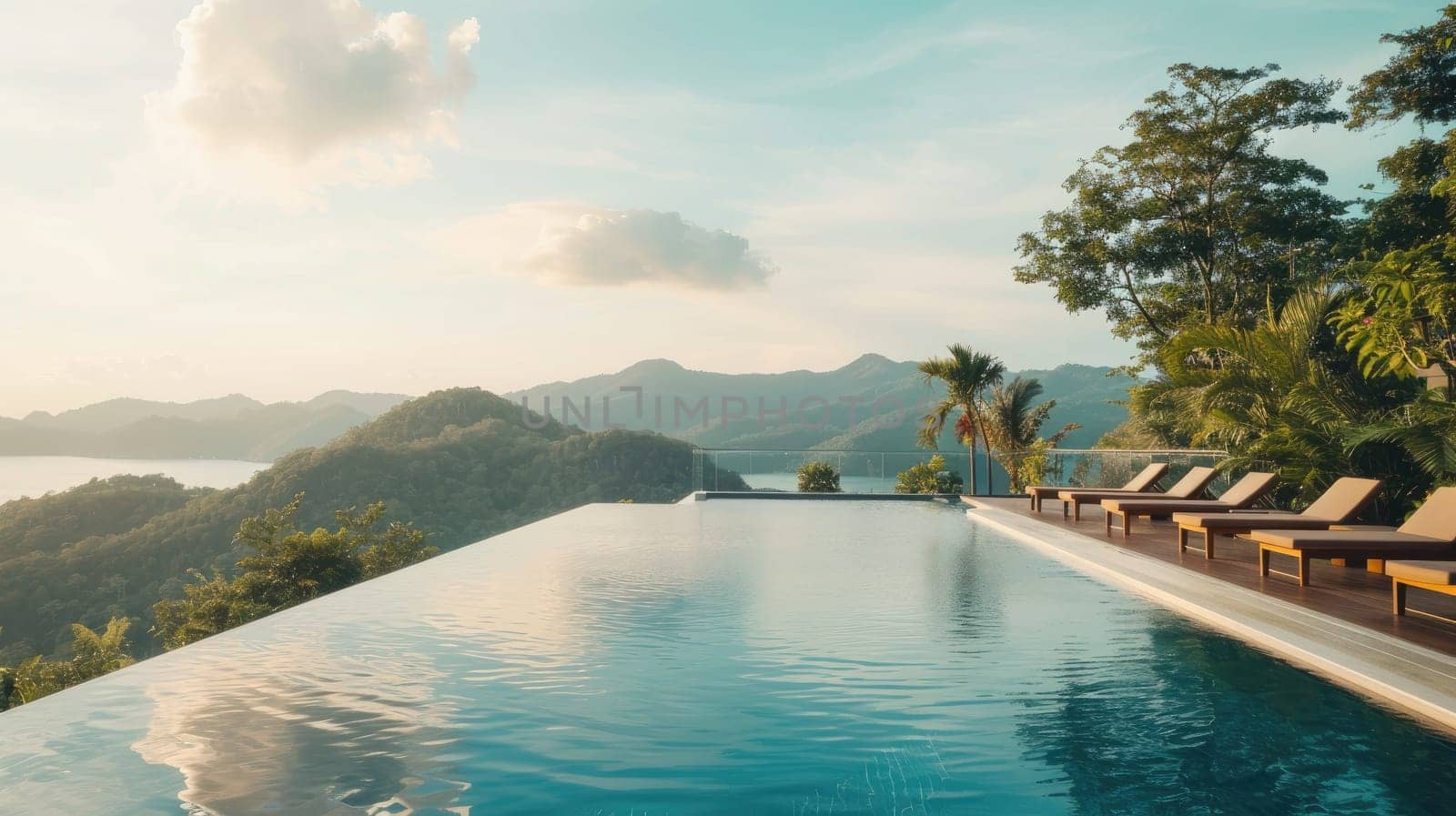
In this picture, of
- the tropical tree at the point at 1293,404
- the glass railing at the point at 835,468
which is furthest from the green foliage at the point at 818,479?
the tropical tree at the point at 1293,404

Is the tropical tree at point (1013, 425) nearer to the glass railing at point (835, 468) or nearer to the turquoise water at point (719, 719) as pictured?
the glass railing at point (835, 468)

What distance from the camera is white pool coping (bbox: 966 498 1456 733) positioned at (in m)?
4.55

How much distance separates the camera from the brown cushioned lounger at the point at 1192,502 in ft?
32.2

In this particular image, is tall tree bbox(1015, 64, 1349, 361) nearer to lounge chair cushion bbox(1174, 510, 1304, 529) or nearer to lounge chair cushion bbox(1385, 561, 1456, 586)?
lounge chair cushion bbox(1174, 510, 1304, 529)

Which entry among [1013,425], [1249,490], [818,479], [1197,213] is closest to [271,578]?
[818,479]

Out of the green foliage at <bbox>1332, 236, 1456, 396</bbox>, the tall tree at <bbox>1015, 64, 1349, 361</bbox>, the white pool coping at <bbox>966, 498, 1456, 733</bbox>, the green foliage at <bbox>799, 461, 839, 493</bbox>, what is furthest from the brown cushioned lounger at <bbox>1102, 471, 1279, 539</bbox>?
the tall tree at <bbox>1015, 64, 1349, 361</bbox>

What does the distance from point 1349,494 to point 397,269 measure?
24927mm

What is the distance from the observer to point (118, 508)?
1578 inches

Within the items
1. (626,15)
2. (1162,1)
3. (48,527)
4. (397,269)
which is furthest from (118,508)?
(1162,1)

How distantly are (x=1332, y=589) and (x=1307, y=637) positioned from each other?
5.01 feet

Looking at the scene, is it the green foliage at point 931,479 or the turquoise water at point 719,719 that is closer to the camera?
the turquoise water at point 719,719

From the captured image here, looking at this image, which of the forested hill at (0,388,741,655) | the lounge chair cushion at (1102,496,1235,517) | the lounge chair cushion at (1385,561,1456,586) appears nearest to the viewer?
the lounge chair cushion at (1385,561,1456,586)

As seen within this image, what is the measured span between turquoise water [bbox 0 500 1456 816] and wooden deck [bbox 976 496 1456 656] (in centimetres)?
71

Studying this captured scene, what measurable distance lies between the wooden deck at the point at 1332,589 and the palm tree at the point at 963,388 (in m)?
8.60
